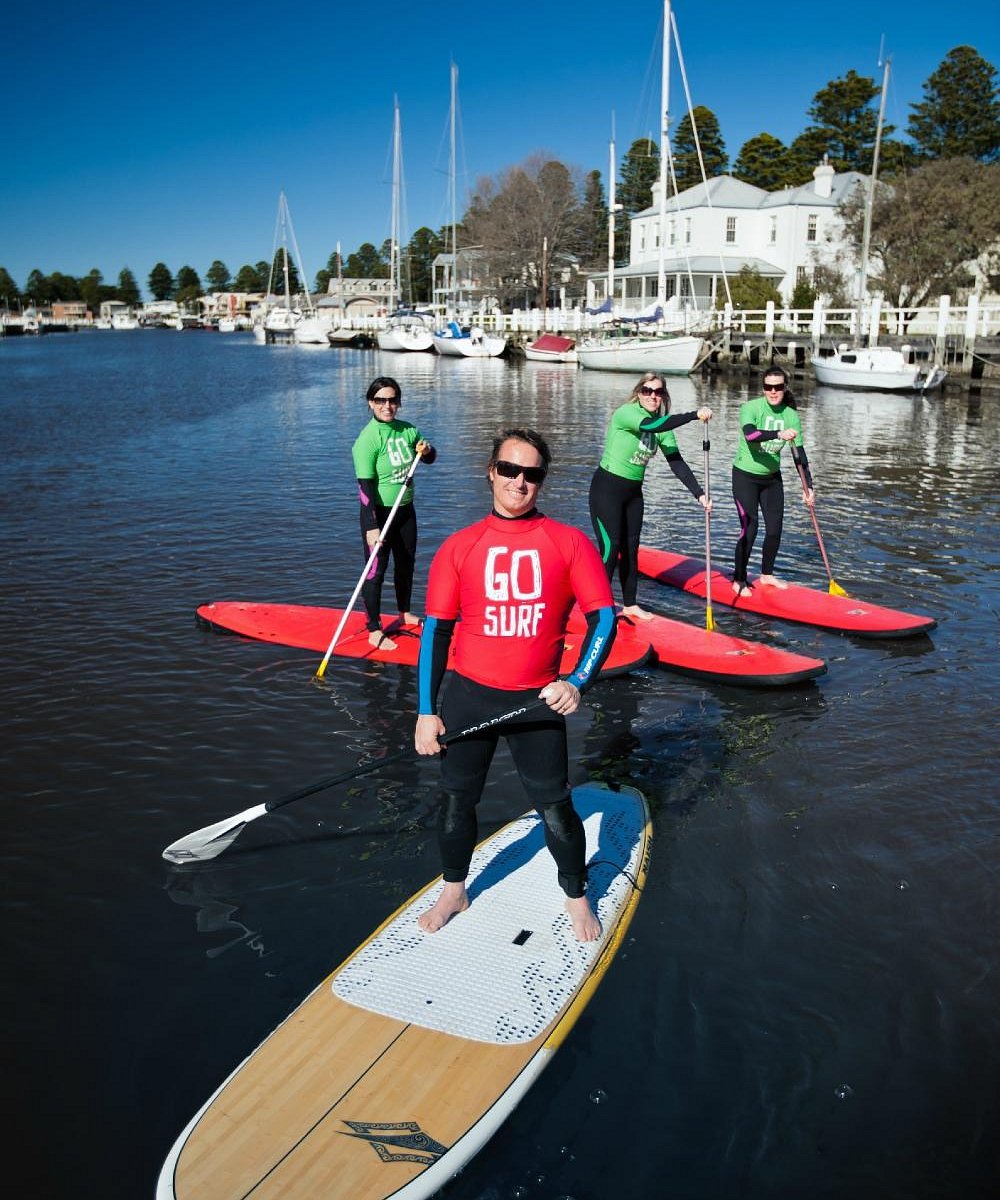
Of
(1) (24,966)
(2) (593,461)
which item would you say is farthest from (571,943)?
(2) (593,461)

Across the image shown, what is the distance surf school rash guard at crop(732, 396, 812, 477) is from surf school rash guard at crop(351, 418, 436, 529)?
3.22m

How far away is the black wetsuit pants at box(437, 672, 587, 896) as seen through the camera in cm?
391

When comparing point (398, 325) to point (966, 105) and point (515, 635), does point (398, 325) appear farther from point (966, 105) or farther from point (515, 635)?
point (515, 635)


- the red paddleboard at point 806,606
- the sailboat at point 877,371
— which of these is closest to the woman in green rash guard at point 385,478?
the red paddleboard at point 806,606

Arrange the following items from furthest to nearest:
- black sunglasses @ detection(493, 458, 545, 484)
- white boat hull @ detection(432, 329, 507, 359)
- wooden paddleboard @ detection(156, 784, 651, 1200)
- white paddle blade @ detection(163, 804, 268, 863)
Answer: white boat hull @ detection(432, 329, 507, 359) → white paddle blade @ detection(163, 804, 268, 863) → black sunglasses @ detection(493, 458, 545, 484) → wooden paddleboard @ detection(156, 784, 651, 1200)

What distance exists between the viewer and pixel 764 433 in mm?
8984

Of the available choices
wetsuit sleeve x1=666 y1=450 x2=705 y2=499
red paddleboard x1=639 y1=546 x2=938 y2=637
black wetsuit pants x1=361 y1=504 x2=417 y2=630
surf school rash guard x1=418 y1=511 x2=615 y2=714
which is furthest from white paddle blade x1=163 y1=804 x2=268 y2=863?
red paddleboard x1=639 y1=546 x2=938 y2=637

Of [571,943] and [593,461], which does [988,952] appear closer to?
[571,943]

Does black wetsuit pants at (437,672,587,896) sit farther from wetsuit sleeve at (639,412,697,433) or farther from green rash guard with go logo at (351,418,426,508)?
wetsuit sleeve at (639,412,697,433)

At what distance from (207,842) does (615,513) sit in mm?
4692

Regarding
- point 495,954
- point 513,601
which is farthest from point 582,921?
point 513,601

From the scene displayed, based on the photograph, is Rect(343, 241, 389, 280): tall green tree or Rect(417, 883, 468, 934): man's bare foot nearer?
Rect(417, 883, 468, 934): man's bare foot

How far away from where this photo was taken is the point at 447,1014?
372 cm

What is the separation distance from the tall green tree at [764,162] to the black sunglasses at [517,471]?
85.9 metres
